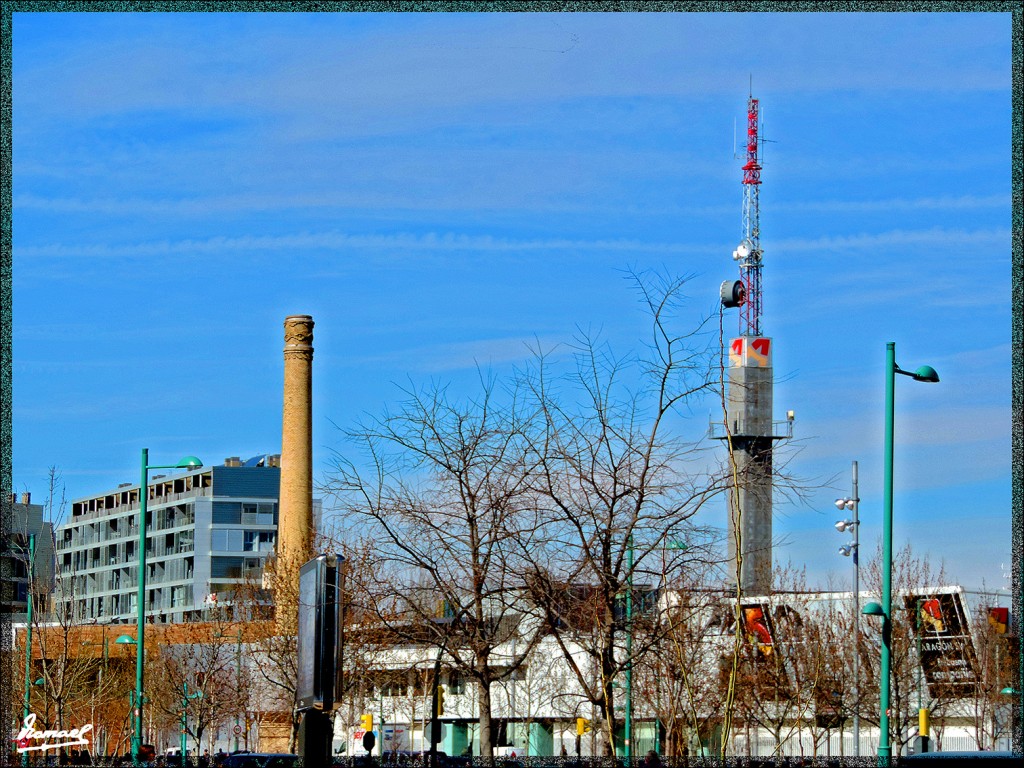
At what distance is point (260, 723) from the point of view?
60.8 m

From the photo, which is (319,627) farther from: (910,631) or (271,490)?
(271,490)

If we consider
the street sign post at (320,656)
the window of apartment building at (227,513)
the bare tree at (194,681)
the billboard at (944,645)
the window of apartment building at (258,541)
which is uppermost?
the window of apartment building at (227,513)

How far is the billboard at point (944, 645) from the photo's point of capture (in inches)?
1844

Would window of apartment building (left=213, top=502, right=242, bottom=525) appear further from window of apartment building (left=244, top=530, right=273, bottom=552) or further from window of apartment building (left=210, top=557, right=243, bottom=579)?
window of apartment building (left=210, top=557, right=243, bottom=579)

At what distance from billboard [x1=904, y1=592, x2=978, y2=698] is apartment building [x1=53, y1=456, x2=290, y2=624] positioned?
66.1m

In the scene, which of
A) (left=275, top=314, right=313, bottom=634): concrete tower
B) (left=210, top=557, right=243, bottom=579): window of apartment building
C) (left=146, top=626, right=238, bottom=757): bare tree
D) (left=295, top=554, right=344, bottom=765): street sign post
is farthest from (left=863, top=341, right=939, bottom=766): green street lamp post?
(left=210, top=557, right=243, bottom=579): window of apartment building

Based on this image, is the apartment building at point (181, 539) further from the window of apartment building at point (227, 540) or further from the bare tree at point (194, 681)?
the bare tree at point (194, 681)

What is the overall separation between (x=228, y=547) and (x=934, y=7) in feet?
347

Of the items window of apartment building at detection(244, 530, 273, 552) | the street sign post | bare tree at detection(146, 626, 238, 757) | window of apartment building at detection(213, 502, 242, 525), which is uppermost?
window of apartment building at detection(213, 502, 242, 525)

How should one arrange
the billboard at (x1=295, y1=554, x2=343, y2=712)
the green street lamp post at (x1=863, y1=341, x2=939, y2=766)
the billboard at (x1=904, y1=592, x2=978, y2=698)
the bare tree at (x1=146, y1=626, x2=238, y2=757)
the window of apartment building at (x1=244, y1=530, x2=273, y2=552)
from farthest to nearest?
the window of apartment building at (x1=244, y1=530, x2=273, y2=552)
the bare tree at (x1=146, y1=626, x2=238, y2=757)
the billboard at (x1=904, y1=592, x2=978, y2=698)
the green street lamp post at (x1=863, y1=341, x2=939, y2=766)
the billboard at (x1=295, y1=554, x2=343, y2=712)

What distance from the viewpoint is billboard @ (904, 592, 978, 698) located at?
46844 mm

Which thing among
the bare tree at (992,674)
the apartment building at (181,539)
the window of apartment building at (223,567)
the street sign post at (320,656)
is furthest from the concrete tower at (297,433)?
the street sign post at (320,656)

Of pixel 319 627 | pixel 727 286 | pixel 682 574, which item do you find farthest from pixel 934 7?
pixel 682 574

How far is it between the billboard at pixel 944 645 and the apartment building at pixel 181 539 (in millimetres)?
66115
